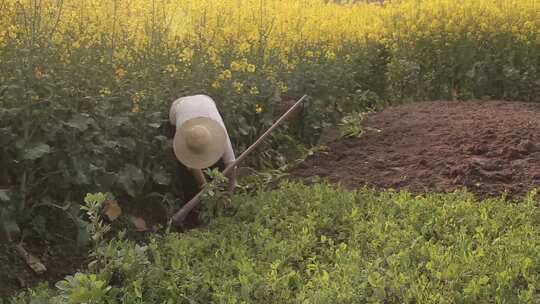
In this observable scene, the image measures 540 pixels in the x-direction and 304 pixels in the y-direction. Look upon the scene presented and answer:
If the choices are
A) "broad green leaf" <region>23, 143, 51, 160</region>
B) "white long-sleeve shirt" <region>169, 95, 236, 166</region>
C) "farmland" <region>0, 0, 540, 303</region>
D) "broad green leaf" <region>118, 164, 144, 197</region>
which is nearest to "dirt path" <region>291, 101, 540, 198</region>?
"farmland" <region>0, 0, 540, 303</region>

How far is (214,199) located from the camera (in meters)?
4.86

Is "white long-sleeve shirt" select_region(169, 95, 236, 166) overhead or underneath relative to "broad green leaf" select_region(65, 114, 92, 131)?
underneath

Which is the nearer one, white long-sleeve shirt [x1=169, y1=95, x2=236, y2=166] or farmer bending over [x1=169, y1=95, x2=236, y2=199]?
farmer bending over [x1=169, y1=95, x2=236, y2=199]

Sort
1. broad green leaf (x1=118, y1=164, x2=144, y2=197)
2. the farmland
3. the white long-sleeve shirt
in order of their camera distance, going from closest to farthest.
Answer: the farmland < broad green leaf (x1=118, y1=164, x2=144, y2=197) < the white long-sleeve shirt

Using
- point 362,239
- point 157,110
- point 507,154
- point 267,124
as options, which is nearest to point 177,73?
point 157,110

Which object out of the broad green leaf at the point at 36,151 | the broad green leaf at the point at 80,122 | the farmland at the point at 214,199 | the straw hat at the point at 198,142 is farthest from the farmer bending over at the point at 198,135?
the broad green leaf at the point at 36,151

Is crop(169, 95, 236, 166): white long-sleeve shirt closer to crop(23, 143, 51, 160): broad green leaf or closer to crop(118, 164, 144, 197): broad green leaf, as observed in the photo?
crop(118, 164, 144, 197): broad green leaf

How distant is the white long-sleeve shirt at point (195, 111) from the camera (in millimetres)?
4863

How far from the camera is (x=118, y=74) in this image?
15.7 feet

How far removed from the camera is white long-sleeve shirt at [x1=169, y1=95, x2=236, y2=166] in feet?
16.0

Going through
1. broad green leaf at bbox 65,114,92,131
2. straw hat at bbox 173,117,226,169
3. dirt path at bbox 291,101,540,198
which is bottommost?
dirt path at bbox 291,101,540,198

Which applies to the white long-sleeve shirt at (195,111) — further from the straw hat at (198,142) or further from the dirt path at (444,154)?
the dirt path at (444,154)

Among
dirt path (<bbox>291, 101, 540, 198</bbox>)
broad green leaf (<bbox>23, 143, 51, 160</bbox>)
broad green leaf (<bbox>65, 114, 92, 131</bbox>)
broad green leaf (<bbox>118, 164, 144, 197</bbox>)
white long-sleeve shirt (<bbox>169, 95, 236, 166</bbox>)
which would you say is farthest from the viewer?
dirt path (<bbox>291, 101, 540, 198</bbox>)

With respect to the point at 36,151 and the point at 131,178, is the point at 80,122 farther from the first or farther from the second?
the point at 131,178
